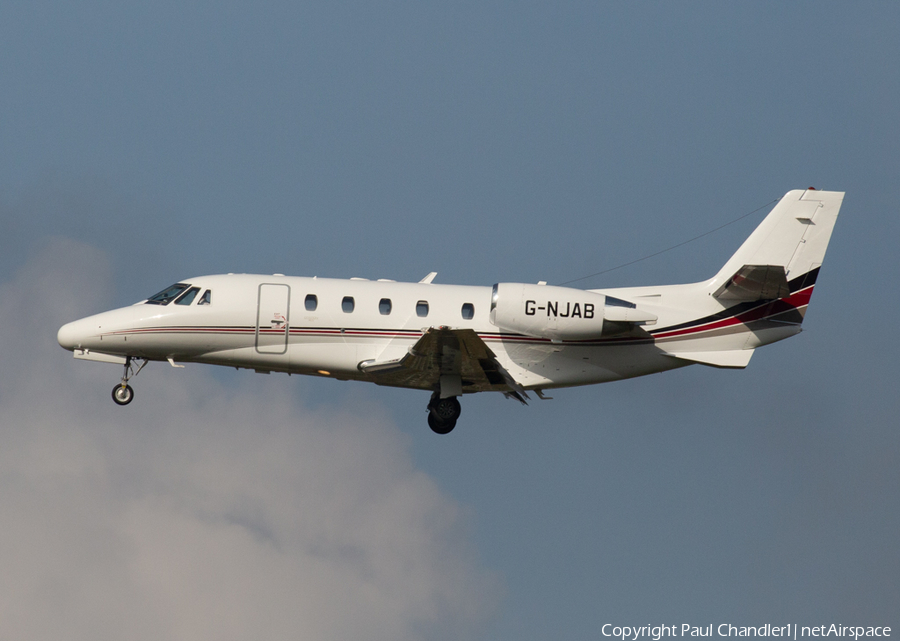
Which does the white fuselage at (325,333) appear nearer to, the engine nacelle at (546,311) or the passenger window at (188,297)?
the passenger window at (188,297)

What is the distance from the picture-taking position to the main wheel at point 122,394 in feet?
75.0

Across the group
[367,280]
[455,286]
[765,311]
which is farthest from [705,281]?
[367,280]

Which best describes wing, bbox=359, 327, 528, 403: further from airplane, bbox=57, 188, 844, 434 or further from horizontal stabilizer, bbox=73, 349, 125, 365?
horizontal stabilizer, bbox=73, 349, 125, 365

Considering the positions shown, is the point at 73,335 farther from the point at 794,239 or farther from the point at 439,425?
the point at 794,239

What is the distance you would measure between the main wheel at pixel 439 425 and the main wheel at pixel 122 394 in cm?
677

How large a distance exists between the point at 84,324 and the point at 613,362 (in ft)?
38.7

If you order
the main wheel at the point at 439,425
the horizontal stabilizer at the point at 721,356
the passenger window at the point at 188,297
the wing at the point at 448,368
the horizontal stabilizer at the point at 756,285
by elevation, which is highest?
the horizontal stabilizer at the point at 756,285

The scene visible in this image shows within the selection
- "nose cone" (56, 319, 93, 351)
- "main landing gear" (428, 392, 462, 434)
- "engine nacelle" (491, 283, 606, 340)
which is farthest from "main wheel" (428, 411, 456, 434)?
"nose cone" (56, 319, 93, 351)

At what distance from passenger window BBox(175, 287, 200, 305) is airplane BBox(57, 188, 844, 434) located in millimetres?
28

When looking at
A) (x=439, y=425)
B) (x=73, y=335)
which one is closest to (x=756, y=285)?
(x=439, y=425)

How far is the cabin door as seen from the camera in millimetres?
21844

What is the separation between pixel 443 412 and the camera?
2305 centimetres

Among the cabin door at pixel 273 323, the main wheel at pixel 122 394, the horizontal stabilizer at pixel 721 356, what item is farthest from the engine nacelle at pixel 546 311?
the main wheel at pixel 122 394

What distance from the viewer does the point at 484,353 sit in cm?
2052
